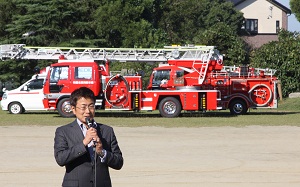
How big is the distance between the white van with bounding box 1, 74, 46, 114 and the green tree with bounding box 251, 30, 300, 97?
1637 centimetres

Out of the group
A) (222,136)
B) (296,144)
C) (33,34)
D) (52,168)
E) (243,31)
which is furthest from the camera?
(243,31)

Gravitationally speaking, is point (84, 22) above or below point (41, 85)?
above

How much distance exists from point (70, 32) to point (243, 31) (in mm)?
35283

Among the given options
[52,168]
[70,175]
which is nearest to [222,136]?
[52,168]

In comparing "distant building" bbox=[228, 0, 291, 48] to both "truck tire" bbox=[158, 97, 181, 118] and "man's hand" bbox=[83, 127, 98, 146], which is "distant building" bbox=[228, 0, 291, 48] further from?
"man's hand" bbox=[83, 127, 98, 146]

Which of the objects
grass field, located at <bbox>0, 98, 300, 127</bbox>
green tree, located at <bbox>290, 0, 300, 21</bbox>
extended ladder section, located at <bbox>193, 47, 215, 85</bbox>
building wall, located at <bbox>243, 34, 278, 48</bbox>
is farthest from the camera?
building wall, located at <bbox>243, 34, 278, 48</bbox>

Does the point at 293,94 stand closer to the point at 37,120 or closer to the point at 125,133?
the point at 37,120

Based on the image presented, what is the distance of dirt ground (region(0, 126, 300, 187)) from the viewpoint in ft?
47.4

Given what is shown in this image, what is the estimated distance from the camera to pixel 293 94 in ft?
142

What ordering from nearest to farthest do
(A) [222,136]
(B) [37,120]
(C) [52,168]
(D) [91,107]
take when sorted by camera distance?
1. (D) [91,107]
2. (C) [52,168]
3. (A) [222,136]
4. (B) [37,120]

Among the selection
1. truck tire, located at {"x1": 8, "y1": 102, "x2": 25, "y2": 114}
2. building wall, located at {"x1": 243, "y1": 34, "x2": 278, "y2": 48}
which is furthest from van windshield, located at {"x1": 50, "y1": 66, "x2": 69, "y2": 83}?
building wall, located at {"x1": 243, "y1": 34, "x2": 278, "y2": 48}

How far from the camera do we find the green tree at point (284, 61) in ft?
150

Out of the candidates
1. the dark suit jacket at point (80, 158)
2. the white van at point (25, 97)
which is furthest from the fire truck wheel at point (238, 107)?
the dark suit jacket at point (80, 158)

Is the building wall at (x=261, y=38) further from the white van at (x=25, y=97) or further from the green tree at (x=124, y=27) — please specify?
the white van at (x=25, y=97)
